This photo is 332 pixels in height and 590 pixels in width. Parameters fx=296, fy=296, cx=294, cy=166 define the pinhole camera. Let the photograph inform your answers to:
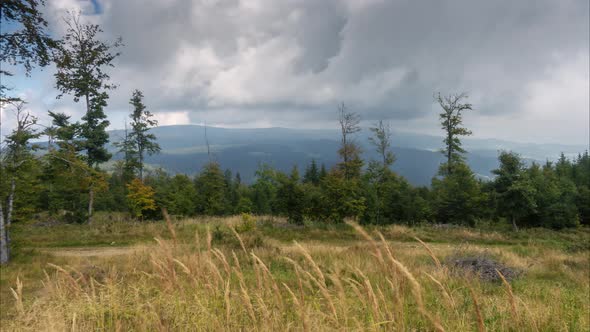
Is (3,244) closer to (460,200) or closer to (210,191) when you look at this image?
(210,191)

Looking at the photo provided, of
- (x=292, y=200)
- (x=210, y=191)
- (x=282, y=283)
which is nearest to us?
(x=282, y=283)

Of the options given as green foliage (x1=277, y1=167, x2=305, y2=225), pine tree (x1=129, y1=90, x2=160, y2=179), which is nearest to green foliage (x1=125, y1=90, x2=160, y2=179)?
pine tree (x1=129, y1=90, x2=160, y2=179)

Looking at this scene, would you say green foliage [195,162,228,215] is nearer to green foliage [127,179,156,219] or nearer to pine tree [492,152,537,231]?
green foliage [127,179,156,219]

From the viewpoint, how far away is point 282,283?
2.72 meters

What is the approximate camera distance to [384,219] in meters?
24.9

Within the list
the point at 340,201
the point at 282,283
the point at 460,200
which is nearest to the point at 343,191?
the point at 340,201

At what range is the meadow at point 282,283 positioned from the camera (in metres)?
2.59

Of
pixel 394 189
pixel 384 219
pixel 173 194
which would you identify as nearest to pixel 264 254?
pixel 384 219

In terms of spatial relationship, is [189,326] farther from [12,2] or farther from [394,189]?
[394,189]

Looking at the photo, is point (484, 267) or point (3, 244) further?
point (3, 244)

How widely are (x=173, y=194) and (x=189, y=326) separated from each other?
27.9 m

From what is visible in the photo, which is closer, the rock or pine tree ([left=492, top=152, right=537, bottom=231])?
the rock

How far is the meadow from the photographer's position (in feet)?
8.49

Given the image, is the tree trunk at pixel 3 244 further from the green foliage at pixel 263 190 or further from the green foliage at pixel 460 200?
the green foliage at pixel 460 200
